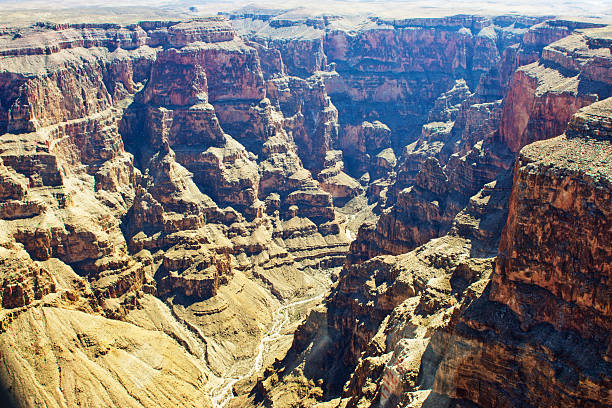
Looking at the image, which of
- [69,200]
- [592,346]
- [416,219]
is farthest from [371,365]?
[69,200]

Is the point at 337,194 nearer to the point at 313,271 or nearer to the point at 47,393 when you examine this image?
the point at 313,271

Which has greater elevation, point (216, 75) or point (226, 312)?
point (216, 75)

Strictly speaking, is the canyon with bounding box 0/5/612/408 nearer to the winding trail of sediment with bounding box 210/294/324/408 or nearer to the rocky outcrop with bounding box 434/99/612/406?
the rocky outcrop with bounding box 434/99/612/406

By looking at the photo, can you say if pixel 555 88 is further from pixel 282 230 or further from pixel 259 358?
pixel 282 230

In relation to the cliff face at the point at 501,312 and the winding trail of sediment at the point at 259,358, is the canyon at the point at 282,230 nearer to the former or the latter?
the cliff face at the point at 501,312

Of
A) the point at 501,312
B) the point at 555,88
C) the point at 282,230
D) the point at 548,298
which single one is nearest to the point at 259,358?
the point at 282,230

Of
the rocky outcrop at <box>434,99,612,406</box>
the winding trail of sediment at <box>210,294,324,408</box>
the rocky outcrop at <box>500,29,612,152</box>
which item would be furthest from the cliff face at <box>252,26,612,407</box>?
the rocky outcrop at <box>500,29,612,152</box>
